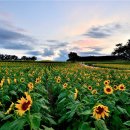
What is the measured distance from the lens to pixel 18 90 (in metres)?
7.62

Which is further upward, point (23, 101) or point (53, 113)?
point (23, 101)

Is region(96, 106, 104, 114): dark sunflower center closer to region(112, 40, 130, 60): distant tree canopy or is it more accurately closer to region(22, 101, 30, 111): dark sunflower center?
region(22, 101, 30, 111): dark sunflower center

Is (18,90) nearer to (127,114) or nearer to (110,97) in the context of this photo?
(110,97)

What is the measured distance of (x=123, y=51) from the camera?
103 m

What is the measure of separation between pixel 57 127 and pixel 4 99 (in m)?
1.45

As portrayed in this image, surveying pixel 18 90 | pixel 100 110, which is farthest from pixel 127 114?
pixel 18 90

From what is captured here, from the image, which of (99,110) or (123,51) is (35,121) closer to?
(99,110)

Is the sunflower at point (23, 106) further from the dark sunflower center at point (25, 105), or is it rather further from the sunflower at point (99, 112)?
the sunflower at point (99, 112)

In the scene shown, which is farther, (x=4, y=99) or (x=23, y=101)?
(x=4, y=99)

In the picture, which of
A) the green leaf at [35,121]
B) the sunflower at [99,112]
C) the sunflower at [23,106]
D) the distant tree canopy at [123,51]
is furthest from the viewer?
the distant tree canopy at [123,51]

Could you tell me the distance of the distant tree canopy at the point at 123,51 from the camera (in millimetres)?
101000

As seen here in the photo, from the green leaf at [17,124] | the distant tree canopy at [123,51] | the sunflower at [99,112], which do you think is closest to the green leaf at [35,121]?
the green leaf at [17,124]

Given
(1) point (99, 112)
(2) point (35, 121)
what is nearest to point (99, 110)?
(1) point (99, 112)

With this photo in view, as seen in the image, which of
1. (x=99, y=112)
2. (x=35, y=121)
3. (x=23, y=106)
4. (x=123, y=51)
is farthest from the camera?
(x=123, y=51)
